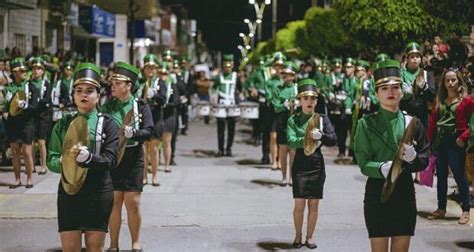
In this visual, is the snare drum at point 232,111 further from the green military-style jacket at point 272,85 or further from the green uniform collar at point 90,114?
the green uniform collar at point 90,114

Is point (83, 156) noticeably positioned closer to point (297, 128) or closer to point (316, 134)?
point (316, 134)

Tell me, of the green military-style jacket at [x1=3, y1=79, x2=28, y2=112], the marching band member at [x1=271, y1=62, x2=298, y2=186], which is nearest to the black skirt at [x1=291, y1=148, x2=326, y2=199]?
the marching band member at [x1=271, y1=62, x2=298, y2=186]

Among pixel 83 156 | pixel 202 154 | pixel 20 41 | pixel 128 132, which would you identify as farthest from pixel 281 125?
pixel 20 41

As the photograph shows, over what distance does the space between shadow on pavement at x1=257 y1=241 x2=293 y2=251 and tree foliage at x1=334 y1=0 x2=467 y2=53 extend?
7652mm

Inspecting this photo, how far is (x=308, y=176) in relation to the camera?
873 centimetres

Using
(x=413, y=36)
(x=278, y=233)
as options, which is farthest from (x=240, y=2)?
(x=278, y=233)

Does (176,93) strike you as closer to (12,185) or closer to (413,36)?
(12,185)

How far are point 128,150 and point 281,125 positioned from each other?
238 inches

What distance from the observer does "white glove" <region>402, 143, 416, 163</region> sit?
6012 mm

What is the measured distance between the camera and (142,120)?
27.7 ft

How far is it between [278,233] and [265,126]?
687 centimetres

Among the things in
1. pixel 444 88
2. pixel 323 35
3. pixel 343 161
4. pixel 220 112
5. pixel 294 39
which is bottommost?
pixel 343 161

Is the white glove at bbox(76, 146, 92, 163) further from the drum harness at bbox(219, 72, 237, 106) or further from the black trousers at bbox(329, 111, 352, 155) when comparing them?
the black trousers at bbox(329, 111, 352, 155)

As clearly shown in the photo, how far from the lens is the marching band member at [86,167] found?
6273 millimetres
